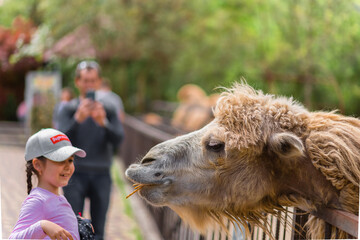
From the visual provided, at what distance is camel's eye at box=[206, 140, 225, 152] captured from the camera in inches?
99.4

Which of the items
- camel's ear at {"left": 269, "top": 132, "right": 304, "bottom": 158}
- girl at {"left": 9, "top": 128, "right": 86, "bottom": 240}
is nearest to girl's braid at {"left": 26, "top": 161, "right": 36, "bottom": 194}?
girl at {"left": 9, "top": 128, "right": 86, "bottom": 240}

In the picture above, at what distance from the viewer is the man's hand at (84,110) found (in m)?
2.86

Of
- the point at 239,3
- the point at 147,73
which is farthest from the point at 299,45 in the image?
the point at 147,73

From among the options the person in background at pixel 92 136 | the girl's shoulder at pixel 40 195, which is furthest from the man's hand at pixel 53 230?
the person in background at pixel 92 136

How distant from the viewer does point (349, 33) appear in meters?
8.58

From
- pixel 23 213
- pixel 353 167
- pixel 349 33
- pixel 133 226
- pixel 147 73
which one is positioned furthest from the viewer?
pixel 349 33

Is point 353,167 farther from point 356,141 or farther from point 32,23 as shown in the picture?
point 32,23

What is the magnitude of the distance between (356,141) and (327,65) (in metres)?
7.47

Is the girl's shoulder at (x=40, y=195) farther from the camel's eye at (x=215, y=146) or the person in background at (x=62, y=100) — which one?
the person in background at (x=62, y=100)

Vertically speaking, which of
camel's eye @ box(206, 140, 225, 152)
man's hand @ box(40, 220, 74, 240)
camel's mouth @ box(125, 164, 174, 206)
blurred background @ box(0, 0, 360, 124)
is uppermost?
blurred background @ box(0, 0, 360, 124)

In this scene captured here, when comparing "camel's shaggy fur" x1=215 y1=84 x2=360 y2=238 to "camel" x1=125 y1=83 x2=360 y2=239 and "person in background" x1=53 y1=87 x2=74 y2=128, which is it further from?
"person in background" x1=53 y1=87 x2=74 y2=128

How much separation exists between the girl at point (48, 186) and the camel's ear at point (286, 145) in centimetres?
96

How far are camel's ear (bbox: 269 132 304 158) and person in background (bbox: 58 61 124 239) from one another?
43.9 inches

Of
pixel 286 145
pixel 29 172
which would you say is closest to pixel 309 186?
pixel 286 145
